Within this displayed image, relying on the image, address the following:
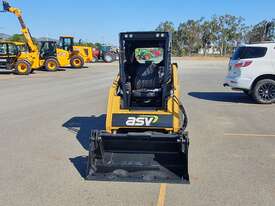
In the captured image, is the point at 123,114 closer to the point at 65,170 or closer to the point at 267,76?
the point at 65,170

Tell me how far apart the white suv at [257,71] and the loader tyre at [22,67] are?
17163mm

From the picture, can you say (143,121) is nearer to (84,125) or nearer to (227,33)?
(84,125)

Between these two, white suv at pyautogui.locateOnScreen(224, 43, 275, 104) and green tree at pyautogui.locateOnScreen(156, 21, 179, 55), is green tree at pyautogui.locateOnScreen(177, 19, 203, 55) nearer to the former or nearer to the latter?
green tree at pyautogui.locateOnScreen(156, 21, 179, 55)

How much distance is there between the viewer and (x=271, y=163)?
6.38 meters

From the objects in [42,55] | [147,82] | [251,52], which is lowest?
[42,55]

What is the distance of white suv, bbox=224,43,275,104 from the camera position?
41.9ft

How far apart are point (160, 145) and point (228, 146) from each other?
2015 millimetres

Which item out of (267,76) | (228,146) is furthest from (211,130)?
(267,76)

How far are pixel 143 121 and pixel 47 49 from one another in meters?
24.4

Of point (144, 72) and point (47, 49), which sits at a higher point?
point (144, 72)

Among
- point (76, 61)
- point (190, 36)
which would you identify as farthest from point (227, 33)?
point (76, 61)

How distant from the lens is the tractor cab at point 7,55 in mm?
27047

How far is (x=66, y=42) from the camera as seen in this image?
3188 cm

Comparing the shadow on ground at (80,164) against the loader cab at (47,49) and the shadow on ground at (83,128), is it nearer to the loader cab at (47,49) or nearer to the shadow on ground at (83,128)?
the shadow on ground at (83,128)
